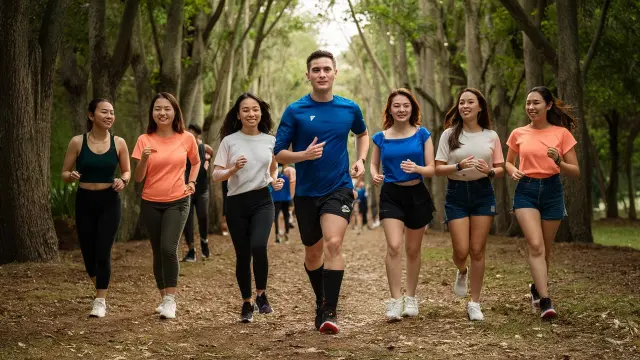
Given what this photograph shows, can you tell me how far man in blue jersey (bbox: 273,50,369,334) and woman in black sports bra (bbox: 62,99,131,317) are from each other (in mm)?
1902

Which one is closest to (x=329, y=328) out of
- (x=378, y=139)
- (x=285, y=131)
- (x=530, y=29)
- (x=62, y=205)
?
(x=285, y=131)

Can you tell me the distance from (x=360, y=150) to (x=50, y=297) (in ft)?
13.1

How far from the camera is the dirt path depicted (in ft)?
22.1

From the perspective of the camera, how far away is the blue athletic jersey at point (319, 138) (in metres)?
7.47

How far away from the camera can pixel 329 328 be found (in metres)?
7.43

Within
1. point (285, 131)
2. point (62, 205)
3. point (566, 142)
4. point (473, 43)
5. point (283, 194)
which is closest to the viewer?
point (285, 131)

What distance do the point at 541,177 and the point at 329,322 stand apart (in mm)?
2486

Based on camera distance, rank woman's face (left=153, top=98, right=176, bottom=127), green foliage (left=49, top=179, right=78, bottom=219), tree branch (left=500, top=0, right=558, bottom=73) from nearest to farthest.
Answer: woman's face (left=153, top=98, right=176, bottom=127)
tree branch (left=500, top=0, right=558, bottom=73)
green foliage (left=49, top=179, right=78, bottom=219)

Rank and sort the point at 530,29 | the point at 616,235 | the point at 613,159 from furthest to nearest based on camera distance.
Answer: the point at 613,159 → the point at 616,235 → the point at 530,29

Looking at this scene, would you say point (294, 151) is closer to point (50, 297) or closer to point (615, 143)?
point (50, 297)

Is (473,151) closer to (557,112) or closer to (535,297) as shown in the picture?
(557,112)

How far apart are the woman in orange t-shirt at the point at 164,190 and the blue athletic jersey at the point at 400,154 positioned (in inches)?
80.2

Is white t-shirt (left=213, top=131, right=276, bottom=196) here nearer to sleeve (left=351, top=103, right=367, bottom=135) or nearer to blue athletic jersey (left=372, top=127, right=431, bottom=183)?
sleeve (left=351, top=103, right=367, bottom=135)

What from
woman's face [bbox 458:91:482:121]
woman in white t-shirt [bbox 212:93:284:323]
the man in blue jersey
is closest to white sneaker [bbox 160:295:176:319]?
woman in white t-shirt [bbox 212:93:284:323]
